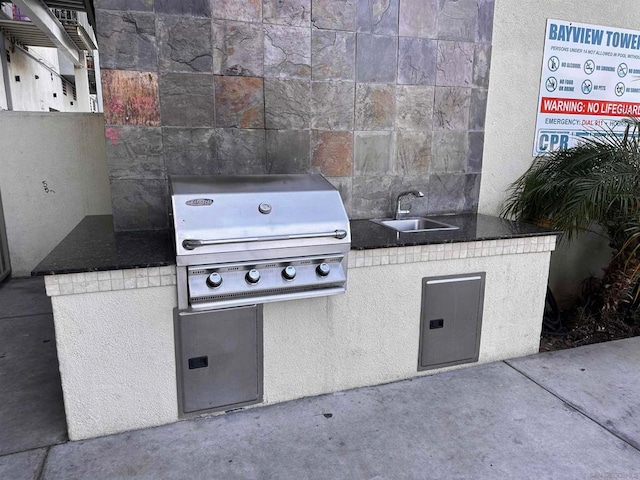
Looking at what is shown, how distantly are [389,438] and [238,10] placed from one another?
8.63 ft

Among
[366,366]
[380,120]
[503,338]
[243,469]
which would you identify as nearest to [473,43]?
[380,120]

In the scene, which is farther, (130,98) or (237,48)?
(237,48)

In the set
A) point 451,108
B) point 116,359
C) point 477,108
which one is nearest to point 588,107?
point 477,108

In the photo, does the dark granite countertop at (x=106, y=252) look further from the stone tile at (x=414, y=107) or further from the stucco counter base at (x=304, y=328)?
the stone tile at (x=414, y=107)

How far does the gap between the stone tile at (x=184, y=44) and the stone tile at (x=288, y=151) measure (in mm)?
598

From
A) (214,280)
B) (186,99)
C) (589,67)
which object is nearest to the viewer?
(214,280)

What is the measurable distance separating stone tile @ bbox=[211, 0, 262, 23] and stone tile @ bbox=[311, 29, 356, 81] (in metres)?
0.39

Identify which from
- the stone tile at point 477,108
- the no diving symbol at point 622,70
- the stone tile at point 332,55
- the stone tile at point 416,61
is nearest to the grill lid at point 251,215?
the stone tile at point 332,55

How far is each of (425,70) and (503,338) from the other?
201cm

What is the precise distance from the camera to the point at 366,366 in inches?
110

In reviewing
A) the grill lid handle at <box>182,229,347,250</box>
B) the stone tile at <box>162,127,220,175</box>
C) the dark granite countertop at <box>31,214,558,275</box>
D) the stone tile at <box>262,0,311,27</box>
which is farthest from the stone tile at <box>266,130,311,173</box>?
the grill lid handle at <box>182,229,347,250</box>

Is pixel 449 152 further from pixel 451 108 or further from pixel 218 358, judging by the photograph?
pixel 218 358

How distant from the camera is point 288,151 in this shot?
10.2 ft

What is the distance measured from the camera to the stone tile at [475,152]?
3.63 m
